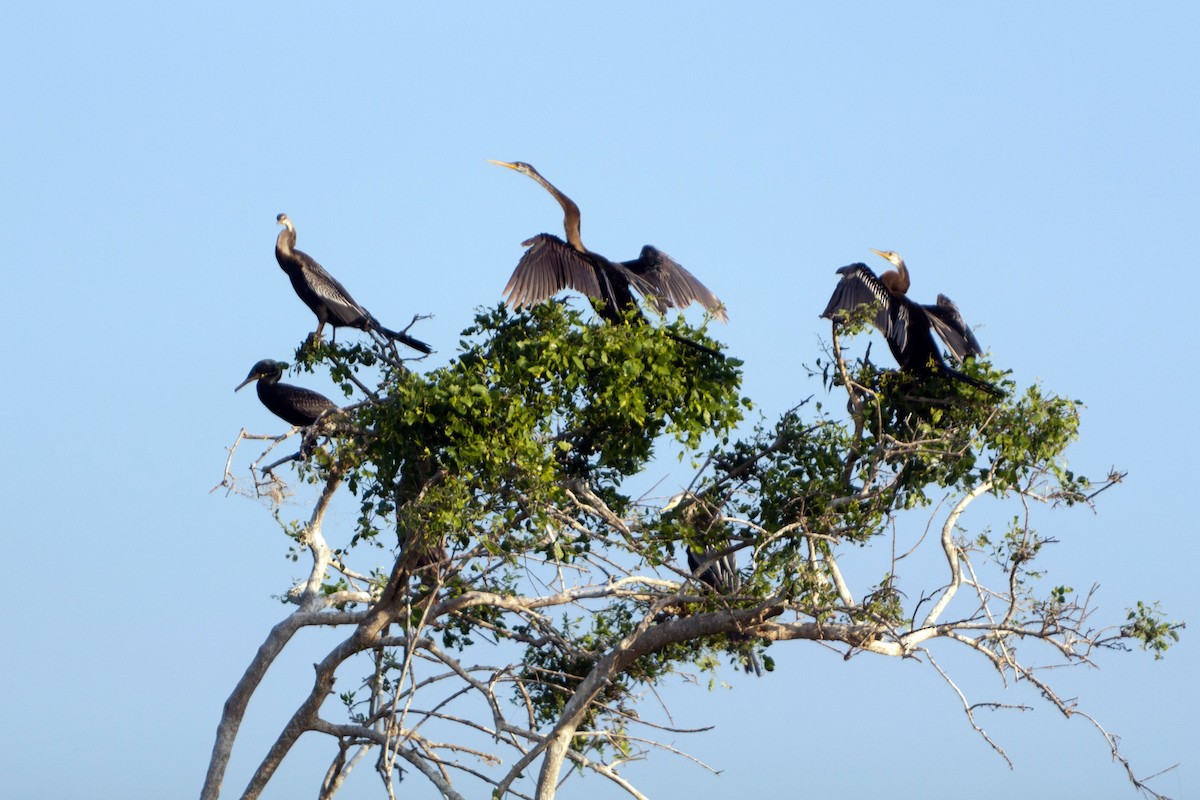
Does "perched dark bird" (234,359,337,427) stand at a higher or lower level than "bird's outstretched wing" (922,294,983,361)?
lower

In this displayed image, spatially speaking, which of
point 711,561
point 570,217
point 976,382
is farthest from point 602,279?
point 976,382

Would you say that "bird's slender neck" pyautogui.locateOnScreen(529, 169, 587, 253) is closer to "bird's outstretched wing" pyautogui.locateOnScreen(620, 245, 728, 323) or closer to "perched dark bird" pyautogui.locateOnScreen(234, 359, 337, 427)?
"bird's outstretched wing" pyautogui.locateOnScreen(620, 245, 728, 323)

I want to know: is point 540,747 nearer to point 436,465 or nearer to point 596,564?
point 596,564

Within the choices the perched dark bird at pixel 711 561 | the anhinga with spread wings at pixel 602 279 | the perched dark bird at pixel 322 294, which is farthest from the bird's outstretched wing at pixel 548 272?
the perched dark bird at pixel 711 561

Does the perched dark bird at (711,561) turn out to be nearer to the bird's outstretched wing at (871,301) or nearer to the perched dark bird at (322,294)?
the bird's outstretched wing at (871,301)

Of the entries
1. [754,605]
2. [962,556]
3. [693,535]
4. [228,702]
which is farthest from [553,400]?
[228,702]

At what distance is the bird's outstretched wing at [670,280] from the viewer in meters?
8.88

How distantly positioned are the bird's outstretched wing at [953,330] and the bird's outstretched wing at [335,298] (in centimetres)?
340

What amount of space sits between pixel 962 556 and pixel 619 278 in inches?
109

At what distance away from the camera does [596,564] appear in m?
7.20

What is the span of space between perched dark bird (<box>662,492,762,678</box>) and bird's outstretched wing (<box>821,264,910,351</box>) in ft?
4.26

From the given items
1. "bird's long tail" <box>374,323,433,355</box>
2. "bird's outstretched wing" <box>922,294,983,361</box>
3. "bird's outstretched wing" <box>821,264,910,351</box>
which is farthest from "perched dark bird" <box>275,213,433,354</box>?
"bird's outstretched wing" <box>922,294,983,361</box>

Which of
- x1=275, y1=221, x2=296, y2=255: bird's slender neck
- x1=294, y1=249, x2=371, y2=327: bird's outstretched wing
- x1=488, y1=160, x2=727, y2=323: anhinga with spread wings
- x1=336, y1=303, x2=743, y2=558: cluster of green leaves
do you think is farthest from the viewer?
x1=275, y1=221, x2=296, y2=255: bird's slender neck

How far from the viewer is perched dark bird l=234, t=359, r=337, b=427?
339 inches
